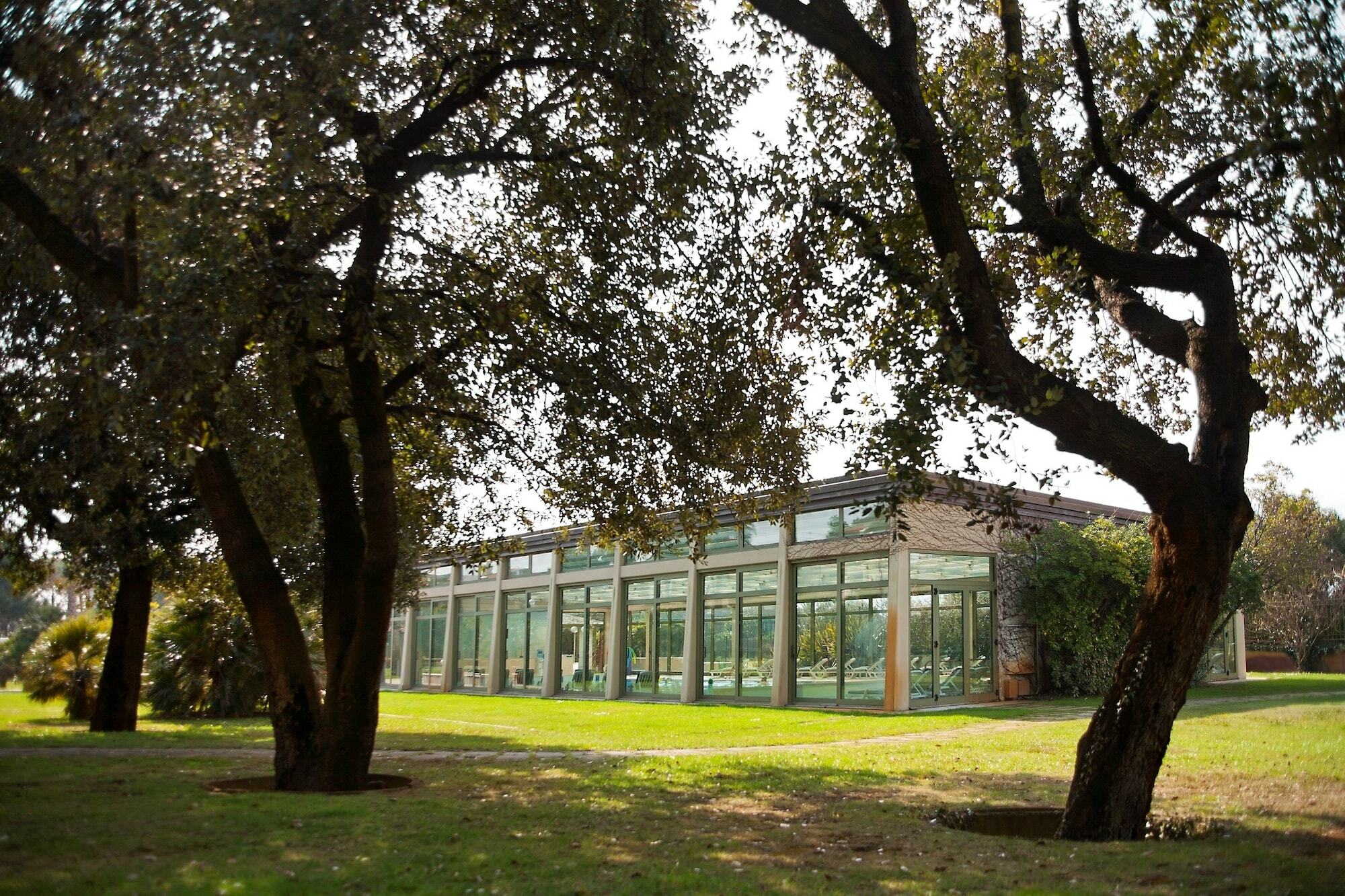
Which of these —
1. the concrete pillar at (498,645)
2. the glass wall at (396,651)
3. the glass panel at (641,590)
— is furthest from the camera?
the glass wall at (396,651)

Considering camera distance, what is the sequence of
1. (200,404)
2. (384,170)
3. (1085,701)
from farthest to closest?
(1085,701), (384,170), (200,404)

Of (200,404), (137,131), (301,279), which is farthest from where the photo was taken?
(200,404)

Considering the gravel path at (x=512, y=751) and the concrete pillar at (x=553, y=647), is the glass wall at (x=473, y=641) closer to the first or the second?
the concrete pillar at (x=553, y=647)

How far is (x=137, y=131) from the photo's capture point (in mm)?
7879

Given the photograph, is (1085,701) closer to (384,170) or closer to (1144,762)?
(1144,762)

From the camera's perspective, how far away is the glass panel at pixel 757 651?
26609mm

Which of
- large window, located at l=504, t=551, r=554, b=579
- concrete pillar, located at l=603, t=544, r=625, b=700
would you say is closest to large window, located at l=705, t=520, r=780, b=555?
concrete pillar, located at l=603, t=544, r=625, b=700

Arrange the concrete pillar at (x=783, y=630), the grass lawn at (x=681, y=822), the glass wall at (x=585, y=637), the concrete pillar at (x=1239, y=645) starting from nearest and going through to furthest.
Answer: the grass lawn at (x=681, y=822), the concrete pillar at (x=783, y=630), the glass wall at (x=585, y=637), the concrete pillar at (x=1239, y=645)

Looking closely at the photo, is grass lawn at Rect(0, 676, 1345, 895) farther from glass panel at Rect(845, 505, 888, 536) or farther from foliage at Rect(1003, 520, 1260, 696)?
foliage at Rect(1003, 520, 1260, 696)

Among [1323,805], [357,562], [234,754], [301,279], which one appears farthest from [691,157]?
[234,754]

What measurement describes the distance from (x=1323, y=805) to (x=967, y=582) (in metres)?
15.2

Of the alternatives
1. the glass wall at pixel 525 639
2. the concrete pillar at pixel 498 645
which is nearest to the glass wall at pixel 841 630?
the glass wall at pixel 525 639

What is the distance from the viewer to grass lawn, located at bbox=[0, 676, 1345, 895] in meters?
6.52

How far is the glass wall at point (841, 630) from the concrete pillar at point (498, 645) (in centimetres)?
1407
